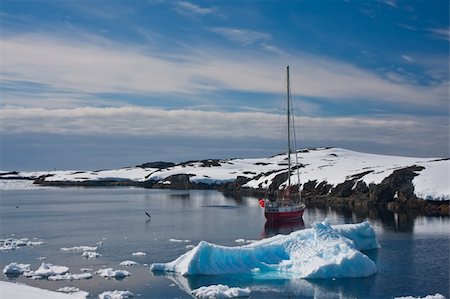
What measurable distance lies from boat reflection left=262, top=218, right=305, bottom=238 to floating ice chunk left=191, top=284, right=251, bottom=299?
65.8ft

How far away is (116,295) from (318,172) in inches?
2748

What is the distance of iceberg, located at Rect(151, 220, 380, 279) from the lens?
973 inches

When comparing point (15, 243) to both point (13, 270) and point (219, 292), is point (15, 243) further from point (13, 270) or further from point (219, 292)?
point (219, 292)

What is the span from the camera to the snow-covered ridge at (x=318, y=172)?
64062mm

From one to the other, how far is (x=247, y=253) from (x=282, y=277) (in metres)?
2.85

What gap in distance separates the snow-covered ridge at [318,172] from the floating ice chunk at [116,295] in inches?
1795

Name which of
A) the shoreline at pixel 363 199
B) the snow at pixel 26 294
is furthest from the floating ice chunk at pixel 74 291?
the shoreline at pixel 363 199

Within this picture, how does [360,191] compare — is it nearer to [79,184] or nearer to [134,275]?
[134,275]

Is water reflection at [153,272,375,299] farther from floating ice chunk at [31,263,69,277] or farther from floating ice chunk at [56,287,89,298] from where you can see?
floating ice chunk at [31,263,69,277]

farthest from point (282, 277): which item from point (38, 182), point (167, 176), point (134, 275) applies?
point (38, 182)

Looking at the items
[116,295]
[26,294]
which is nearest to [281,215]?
[116,295]

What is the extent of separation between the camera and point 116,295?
2092 cm

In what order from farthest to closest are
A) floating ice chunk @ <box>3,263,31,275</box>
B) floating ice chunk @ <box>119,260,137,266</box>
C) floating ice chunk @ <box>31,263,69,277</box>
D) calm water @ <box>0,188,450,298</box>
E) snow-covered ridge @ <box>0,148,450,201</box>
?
snow-covered ridge @ <box>0,148,450,201</box>
floating ice chunk @ <box>119,260,137,266</box>
floating ice chunk @ <box>3,263,31,275</box>
floating ice chunk @ <box>31,263,69,277</box>
calm water @ <box>0,188,450,298</box>

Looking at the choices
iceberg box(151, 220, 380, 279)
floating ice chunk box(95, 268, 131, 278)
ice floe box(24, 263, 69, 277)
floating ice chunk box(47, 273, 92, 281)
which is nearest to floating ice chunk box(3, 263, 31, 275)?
ice floe box(24, 263, 69, 277)
